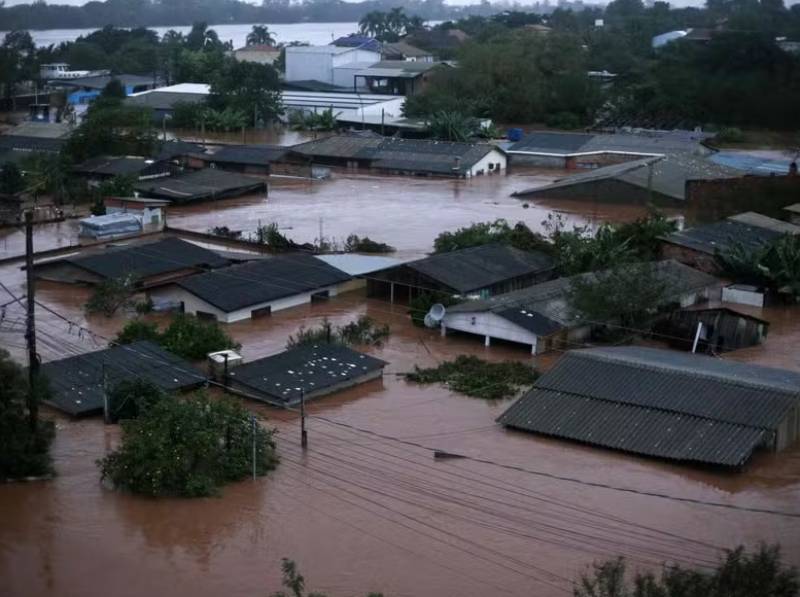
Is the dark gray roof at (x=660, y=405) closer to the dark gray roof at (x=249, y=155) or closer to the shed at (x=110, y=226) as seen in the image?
the shed at (x=110, y=226)

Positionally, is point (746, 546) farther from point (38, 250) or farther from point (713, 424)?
point (38, 250)

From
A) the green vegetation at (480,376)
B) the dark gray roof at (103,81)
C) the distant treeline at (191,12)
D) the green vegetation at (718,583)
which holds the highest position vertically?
the distant treeline at (191,12)

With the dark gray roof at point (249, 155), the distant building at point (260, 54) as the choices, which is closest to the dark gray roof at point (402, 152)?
the dark gray roof at point (249, 155)

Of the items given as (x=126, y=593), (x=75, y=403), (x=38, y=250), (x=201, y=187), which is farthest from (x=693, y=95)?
(x=201, y=187)

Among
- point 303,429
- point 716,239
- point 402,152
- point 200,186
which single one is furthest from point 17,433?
point 402,152

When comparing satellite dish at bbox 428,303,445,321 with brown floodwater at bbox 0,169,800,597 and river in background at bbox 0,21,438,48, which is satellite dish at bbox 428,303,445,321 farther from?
river in background at bbox 0,21,438,48

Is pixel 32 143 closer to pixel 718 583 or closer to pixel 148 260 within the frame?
pixel 148 260

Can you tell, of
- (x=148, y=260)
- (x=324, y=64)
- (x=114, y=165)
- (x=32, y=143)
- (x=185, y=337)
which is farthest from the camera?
(x=324, y=64)
